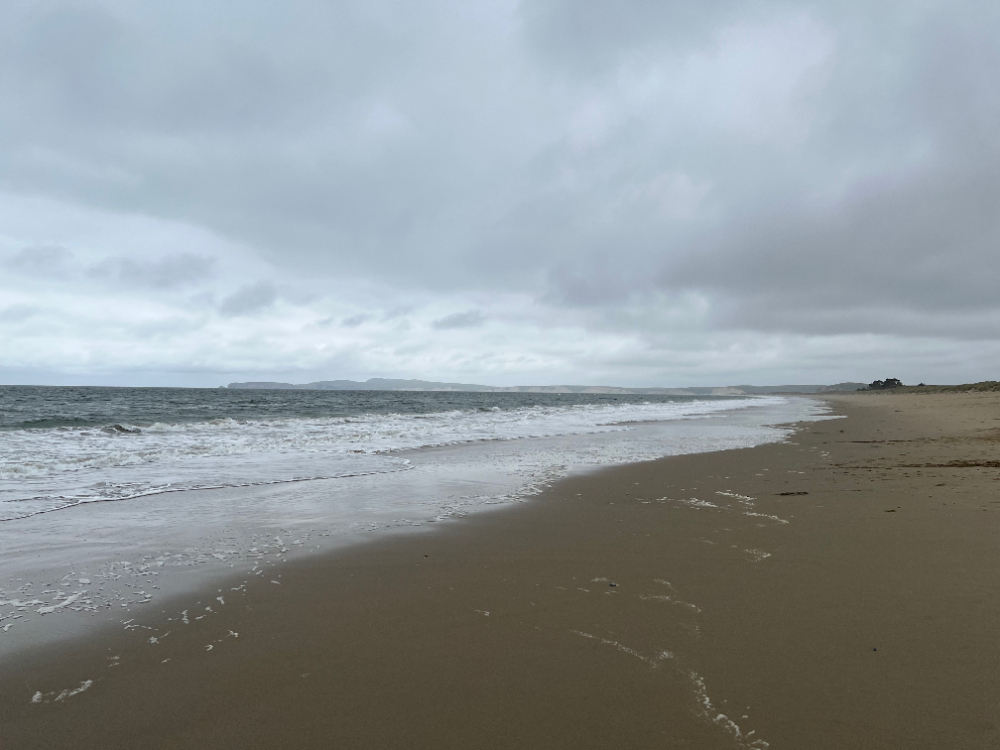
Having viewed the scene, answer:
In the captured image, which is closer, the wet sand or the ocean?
the wet sand

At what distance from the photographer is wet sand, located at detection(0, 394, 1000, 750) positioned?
2.66 m

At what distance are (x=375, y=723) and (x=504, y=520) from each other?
14.3 ft

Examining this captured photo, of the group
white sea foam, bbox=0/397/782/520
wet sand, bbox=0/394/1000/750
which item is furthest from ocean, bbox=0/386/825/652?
wet sand, bbox=0/394/1000/750

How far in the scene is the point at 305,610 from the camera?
4125 mm

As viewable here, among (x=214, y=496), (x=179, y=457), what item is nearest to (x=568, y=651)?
(x=214, y=496)

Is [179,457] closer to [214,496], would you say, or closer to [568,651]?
[214,496]

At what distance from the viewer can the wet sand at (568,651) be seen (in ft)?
8.73

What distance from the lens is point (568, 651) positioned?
→ 339 centimetres

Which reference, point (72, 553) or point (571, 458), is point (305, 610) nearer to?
point (72, 553)

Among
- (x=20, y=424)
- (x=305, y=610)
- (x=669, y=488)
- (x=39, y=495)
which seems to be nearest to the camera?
(x=305, y=610)

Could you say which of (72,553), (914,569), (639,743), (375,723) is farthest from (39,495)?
(914,569)

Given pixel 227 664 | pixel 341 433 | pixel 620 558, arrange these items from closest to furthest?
pixel 227 664 < pixel 620 558 < pixel 341 433

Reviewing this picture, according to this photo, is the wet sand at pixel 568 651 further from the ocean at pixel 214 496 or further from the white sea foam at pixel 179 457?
the white sea foam at pixel 179 457

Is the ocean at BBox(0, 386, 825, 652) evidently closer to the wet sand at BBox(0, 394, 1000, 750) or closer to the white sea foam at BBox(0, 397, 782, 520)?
the white sea foam at BBox(0, 397, 782, 520)
